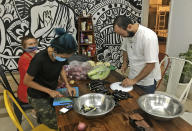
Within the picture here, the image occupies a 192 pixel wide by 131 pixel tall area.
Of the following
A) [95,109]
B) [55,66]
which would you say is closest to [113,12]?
[55,66]

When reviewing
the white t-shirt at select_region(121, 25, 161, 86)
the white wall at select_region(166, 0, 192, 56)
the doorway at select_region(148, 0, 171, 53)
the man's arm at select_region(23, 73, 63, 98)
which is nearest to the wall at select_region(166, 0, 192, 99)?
the white wall at select_region(166, 0, 192, 56)

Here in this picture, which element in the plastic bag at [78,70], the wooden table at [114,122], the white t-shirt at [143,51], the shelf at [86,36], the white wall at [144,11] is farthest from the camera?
the white wall at [144,11]

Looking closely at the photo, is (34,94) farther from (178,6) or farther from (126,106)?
(178,6)

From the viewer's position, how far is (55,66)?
1.48m

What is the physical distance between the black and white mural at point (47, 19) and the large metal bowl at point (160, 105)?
273 cm

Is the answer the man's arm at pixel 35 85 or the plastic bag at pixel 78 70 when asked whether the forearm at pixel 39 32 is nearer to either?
the plastic bag at pixel 78 70

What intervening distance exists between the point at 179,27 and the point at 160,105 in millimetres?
2636

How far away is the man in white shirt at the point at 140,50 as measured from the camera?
1.61 metres

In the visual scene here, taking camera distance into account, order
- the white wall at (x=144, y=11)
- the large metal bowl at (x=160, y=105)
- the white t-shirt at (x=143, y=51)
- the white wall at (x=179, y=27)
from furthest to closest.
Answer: the white wall at (x=144, y=11) < the white wall at (x=179, y=27) < the white t-shirt at (x=143, y=51) < the large metal bowl at (x=160, y=105)

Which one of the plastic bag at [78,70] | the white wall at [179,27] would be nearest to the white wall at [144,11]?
the white wall at [179,27]

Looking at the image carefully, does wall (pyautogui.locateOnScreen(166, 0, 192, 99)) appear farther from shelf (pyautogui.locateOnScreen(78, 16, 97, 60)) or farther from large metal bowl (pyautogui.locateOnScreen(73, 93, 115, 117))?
large metal bowl (pyautogui.locateOnScreen(73, 93, 115, 117))

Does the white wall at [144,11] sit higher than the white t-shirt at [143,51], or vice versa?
the white wall at [144,11]

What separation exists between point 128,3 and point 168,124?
3469 millimetres

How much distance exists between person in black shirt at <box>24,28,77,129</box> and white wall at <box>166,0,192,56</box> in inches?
106
